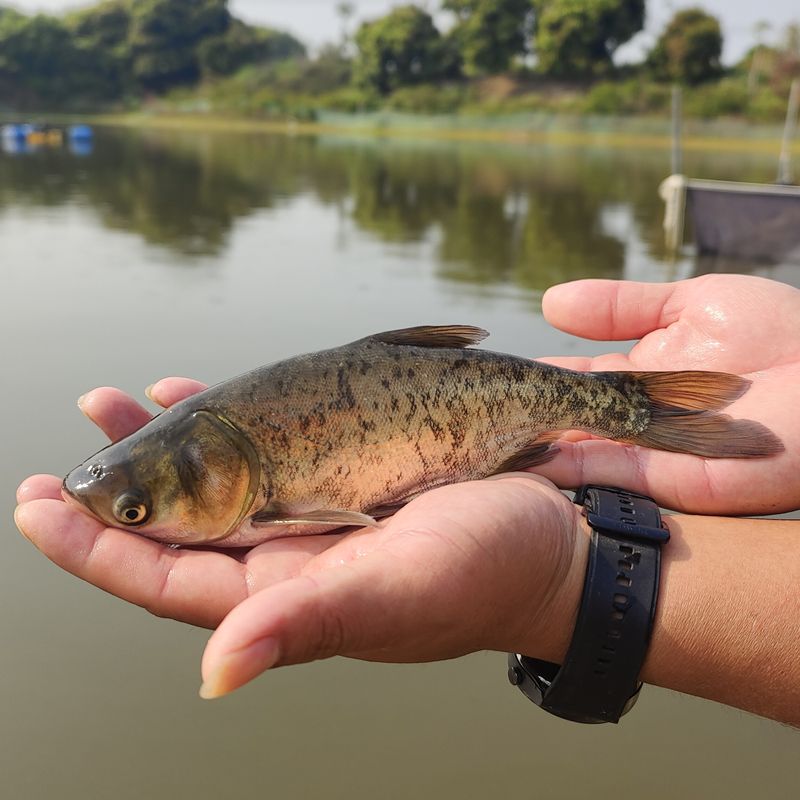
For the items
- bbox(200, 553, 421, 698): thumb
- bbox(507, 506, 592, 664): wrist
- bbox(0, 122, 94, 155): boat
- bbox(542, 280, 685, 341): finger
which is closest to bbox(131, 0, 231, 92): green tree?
bbox(0, 122, 94, 155): boat

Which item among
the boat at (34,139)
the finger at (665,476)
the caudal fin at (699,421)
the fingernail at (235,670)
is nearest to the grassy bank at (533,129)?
the boat at (34,139)

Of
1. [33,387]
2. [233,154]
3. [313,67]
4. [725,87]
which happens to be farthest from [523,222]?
[313,67]

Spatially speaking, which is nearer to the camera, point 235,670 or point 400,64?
point 235,670

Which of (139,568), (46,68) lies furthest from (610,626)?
(46,68)

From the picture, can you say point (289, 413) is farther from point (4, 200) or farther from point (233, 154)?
point (233, 154)

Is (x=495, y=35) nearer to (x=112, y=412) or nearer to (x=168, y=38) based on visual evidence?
(x=168, y=38)
